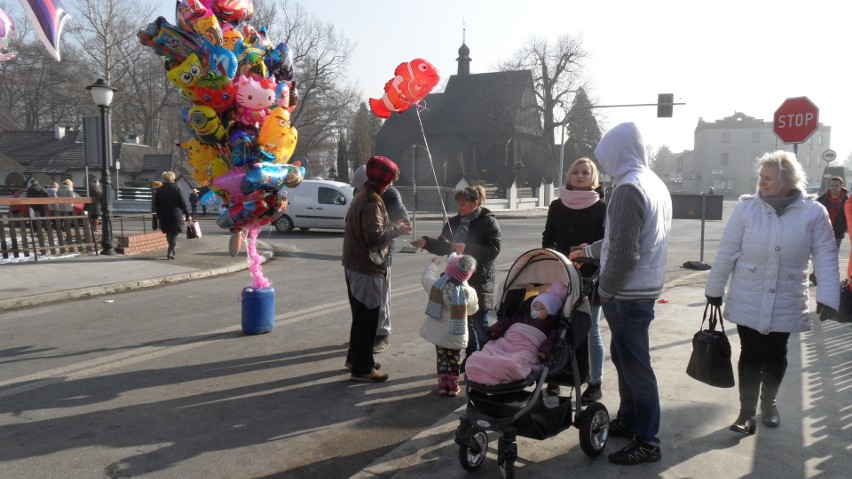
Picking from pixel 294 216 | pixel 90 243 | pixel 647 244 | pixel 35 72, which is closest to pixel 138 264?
pixel 90 243

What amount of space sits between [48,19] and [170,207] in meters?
5.45

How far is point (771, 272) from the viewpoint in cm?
402

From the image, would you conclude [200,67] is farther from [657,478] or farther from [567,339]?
[657,478]

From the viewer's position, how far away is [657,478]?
3.46m

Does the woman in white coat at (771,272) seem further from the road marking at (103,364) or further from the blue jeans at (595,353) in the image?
the road marking at (103,364)

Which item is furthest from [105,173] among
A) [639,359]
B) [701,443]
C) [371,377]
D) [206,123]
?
[701,443]

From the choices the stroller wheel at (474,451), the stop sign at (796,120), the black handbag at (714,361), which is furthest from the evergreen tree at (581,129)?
the stroller wheel at (474,451)

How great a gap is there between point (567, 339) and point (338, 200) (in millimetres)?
18039

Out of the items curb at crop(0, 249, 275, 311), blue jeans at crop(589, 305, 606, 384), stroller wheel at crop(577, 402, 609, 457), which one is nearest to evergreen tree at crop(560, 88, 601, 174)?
curb at crop(0, 249, 275, 311)

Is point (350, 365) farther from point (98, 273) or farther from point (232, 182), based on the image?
point (98, 273)

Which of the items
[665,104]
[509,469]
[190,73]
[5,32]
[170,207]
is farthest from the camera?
[665,104]

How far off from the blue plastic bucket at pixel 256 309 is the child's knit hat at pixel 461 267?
10.5 ft

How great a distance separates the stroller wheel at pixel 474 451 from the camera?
353 centimetres

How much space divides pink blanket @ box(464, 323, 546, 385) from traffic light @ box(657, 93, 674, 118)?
88.5 feet
